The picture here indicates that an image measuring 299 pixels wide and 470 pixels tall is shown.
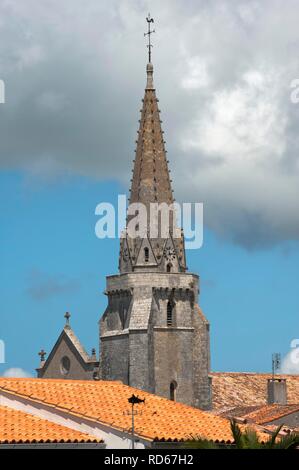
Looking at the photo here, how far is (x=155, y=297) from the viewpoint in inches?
3844

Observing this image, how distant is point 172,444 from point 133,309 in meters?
51.0


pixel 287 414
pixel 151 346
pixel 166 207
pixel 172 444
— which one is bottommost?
pixel 172 444

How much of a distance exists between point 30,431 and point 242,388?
53.8 metres

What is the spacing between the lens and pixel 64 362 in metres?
101

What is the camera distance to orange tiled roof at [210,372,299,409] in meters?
96.4

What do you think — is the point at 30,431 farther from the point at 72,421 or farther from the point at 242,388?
the point at 242,388

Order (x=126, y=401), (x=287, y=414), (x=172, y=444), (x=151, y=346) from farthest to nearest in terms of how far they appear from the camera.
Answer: (x=151, y=346)
(x=287, y=414)
(x=126, y=401)
(x=172, y=444)

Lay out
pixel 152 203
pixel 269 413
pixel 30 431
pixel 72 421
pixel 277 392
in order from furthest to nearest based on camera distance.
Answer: pixel 152 203, pixel 277 392, pixel 269 413, pixel 72 421, pixel 30 431

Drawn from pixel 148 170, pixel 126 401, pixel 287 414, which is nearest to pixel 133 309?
pixel 148 170

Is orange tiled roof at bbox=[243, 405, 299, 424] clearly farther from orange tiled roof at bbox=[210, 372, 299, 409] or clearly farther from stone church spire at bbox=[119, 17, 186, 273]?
stone church spire at bbox=[119, 17, 186, 273]

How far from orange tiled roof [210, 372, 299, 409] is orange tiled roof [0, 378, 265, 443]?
42.6 metres

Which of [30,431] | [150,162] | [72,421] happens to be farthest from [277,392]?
[30,431]

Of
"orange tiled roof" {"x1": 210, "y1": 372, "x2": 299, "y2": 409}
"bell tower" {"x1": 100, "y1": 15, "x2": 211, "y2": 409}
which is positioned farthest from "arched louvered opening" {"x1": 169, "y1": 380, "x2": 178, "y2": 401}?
"orange tiled roof" {"x1": 210, "y1": 372, "x2": 299, "y2": 409}
